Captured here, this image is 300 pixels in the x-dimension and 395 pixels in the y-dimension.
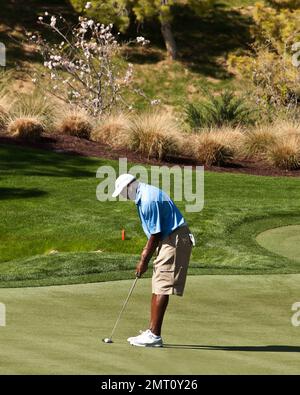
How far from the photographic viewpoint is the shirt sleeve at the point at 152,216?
31.3 ft

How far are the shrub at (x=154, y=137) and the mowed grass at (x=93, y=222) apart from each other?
50.8 inches

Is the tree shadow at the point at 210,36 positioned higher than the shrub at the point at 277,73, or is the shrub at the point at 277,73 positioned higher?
the tree shadow at the point at 210,36

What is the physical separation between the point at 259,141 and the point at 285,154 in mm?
955

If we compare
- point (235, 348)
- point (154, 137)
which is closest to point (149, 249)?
point (235, 348)

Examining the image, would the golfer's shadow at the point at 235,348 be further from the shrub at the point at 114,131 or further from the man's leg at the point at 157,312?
the shrub at the point at 114,131

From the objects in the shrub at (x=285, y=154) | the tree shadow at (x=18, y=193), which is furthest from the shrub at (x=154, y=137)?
the tree shadow at (x=18, y=193)

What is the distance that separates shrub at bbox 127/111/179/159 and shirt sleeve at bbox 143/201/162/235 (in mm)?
15737

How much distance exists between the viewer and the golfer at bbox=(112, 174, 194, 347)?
31.3ft

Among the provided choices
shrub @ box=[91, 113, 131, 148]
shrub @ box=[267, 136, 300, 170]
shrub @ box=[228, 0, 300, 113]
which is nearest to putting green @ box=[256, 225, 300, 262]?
shrub @ box=[267, 136, 300, 170]

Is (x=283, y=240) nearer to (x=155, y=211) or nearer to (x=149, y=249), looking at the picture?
(x=149, y=249)

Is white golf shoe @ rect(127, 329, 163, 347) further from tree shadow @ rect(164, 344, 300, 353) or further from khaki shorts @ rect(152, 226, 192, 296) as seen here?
khaki shorts @ rect(152, 226, 192, 296)

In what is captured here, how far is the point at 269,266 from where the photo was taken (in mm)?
15594

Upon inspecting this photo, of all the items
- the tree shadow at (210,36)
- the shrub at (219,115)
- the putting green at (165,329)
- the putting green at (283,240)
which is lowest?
the putting green at (283,240)
